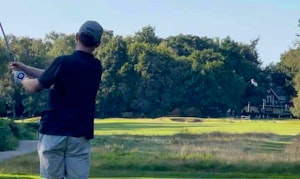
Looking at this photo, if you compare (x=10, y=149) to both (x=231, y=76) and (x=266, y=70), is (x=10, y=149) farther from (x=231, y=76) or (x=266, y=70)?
(x=266, y=70)

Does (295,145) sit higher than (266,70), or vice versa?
(266,70)

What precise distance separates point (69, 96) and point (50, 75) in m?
0.19

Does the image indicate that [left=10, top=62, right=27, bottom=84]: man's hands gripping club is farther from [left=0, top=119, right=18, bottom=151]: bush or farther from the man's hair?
[left=0, top=119, right=18, bottom=151]: bush

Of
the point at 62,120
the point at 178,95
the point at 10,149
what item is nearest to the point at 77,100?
the point at 62,120

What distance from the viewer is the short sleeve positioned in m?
4.54

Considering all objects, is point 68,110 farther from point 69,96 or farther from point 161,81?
point 161,81

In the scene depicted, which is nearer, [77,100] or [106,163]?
[77,100]

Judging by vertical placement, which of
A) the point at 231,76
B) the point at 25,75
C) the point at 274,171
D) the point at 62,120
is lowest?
the point at 274,171

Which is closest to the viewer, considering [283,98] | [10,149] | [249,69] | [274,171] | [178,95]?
[274,171]

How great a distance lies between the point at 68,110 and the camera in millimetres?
4605

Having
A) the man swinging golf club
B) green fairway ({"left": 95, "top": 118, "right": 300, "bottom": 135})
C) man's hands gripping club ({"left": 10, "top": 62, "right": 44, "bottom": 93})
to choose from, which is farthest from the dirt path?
the man swinging golf club

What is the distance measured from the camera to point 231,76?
9706 centimetres

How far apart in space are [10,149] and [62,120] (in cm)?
3243

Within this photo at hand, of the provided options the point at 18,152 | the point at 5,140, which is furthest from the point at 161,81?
the point at 18,152
